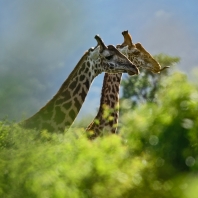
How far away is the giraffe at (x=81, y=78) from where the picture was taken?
3.46m

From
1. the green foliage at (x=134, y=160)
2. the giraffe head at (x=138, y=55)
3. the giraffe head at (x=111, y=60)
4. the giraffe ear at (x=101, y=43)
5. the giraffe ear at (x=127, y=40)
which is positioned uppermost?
the giraffe ear at (x=127, y=40)

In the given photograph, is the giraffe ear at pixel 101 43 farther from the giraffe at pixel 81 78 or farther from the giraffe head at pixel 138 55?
the giraffe head at pixel 138 55

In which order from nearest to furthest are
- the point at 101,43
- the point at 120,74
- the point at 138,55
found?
the point at 101,43 < the point at 120,74 < the point at 138,55

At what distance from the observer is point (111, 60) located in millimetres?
3637

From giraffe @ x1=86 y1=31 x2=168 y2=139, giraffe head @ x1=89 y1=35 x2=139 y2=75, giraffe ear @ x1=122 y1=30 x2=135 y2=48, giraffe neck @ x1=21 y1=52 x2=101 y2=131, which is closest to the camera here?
giraffe neck @ x1=21 y1=52 x2=101 y2=131

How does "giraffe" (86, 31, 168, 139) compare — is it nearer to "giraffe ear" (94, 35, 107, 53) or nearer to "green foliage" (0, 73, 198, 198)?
"giraffe ear" (94, 35, 107, 53)

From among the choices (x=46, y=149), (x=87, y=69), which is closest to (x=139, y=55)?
(x=87, y=69)

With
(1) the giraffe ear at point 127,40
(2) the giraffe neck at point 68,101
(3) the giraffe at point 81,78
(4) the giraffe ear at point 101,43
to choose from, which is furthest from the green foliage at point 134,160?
(1) the giraffe ear at point 127,40

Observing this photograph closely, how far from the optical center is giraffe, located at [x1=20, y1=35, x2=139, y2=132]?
3.46 metres

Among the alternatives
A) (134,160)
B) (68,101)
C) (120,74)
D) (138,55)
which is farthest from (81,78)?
(134,160)

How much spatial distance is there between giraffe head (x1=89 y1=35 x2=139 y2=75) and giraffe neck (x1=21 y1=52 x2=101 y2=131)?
0.20ft

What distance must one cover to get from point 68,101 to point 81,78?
246 millimetres

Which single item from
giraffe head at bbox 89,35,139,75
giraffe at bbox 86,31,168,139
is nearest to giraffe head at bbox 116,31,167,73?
giraffe at bbox 86,31,168,139

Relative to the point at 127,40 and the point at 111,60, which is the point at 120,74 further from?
the point at 111,60
